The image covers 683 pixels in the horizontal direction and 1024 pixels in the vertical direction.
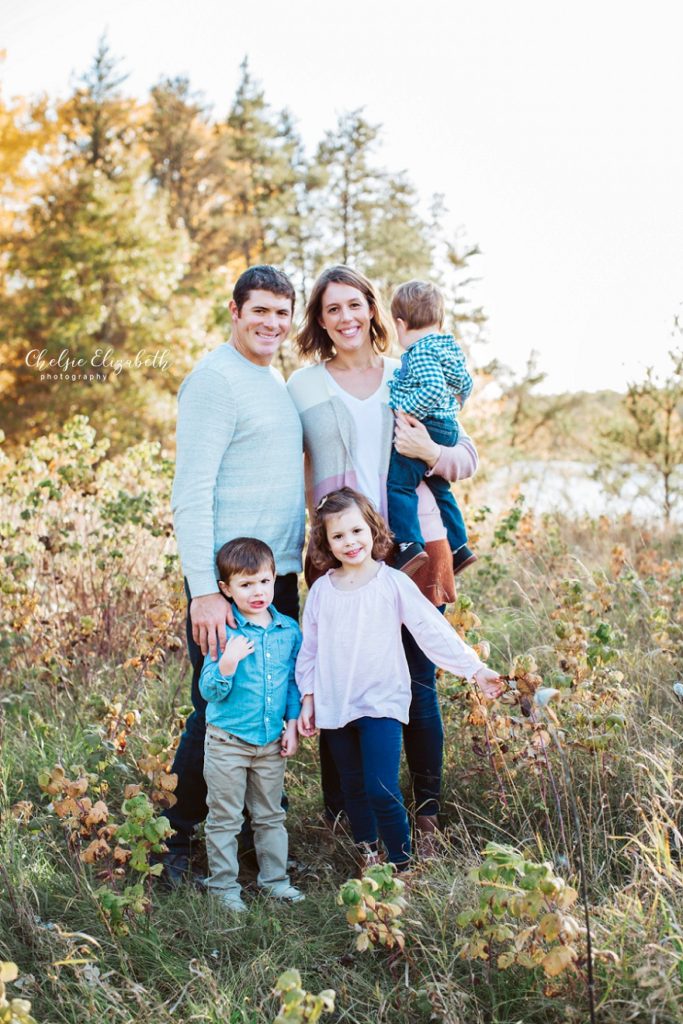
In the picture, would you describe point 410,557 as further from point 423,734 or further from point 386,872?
point 386,872

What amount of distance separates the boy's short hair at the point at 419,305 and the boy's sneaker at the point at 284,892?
2.10 m

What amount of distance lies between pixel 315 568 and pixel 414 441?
0.60 meters

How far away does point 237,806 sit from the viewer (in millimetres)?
3107

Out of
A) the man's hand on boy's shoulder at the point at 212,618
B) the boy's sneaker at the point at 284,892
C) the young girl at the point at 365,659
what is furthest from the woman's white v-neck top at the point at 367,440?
the boy's sneaker at the point at 284,892

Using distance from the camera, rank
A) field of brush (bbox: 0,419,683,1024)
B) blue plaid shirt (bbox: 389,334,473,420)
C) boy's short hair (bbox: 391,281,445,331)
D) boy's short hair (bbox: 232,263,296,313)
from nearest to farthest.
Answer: field of brush (bbox: 0,419,683,1024)
boy's short hair (bbox: 232,263,296,313)
blue plaid shirt (bbox: 389,334,473,420)
boy's short hair (bbox: 391,281,445,331)

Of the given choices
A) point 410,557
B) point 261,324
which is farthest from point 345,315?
point 410,557

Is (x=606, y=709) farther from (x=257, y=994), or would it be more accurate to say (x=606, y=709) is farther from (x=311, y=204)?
(x=311, y=204)

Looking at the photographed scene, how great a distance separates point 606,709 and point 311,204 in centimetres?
2205

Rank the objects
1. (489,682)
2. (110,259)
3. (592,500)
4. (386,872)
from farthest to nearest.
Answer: (110,259), (592,500), (489,682), (386,872)

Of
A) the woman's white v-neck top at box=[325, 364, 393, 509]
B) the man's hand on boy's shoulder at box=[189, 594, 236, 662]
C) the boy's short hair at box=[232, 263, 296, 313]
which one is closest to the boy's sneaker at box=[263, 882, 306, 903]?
the man's hand on boy's shoulder at box=[189, 594, 236, 662]

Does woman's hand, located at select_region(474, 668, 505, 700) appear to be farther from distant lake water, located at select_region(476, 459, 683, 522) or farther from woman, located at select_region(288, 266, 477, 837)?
distant lake water, located at select_region(476, 459, 683, 522)

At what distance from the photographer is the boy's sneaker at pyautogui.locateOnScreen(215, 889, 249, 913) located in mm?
2878

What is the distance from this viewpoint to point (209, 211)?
23.5 meters

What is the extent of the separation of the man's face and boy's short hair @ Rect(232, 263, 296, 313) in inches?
0.5
